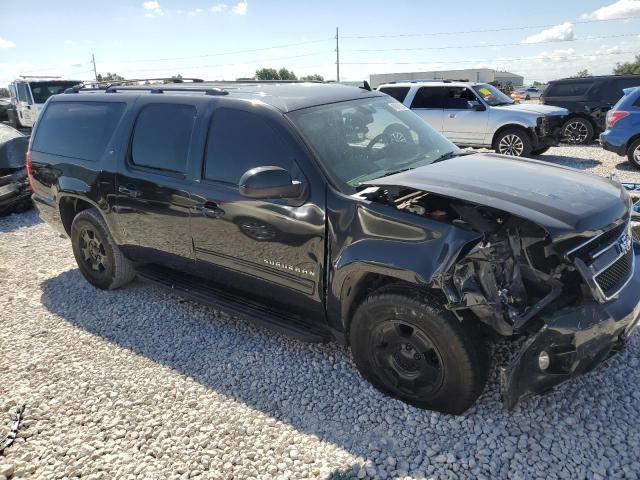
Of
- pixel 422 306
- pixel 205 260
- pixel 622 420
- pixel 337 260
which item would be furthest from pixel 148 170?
pixel 622 420

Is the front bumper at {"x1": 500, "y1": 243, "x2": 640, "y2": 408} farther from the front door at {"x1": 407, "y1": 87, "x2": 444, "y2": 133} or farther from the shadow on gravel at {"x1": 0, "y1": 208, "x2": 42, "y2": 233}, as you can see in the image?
the front door at {"x1": 407, "y1": 87, "x2": 444, "y2": 133}

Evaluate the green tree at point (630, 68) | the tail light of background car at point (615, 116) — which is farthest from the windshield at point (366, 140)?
the green tree at point (630, 68)

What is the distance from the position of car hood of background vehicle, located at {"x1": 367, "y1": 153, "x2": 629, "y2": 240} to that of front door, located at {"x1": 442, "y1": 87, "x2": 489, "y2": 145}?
8208 mm

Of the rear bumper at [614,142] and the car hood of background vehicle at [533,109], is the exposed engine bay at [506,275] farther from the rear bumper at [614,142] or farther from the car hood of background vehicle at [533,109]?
the car hood of background vehicle at [533,109]

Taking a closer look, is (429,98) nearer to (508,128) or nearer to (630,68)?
(508,128)

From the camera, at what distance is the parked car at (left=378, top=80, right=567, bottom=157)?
10.6 meters

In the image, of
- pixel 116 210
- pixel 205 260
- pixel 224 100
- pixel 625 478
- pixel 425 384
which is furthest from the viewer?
pixel 116 210

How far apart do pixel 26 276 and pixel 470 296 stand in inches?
199

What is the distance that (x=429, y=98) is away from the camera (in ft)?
37.9

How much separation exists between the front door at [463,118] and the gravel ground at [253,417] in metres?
8.31

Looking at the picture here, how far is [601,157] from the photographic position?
37.2ft

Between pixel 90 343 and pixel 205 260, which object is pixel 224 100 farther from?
pixel 90 343

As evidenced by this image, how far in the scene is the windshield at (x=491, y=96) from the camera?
11.3 metres

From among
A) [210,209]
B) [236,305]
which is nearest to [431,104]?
[210,209]
